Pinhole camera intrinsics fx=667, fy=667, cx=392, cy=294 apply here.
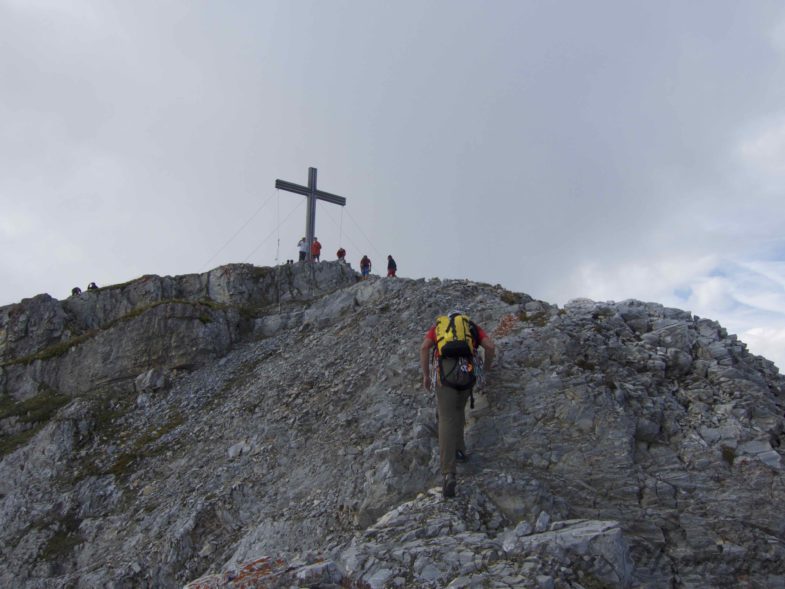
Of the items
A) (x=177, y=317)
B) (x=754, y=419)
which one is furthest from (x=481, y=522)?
(x=177, y=317)

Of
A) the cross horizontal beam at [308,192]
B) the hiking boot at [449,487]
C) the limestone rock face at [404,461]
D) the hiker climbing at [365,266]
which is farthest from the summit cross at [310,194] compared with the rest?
the hiking boot at [449,487]

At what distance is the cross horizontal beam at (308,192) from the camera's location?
34.2 meters

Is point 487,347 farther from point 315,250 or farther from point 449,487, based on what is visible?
point 315,250

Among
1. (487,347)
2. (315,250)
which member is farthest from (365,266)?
(487,347)

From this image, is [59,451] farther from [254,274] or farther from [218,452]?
[254,274]

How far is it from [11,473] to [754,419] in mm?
20311

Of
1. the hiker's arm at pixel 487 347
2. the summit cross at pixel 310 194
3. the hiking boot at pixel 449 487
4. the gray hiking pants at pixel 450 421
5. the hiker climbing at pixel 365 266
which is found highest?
the summit cross at pixel 310 194

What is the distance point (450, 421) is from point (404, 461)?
55.8 inches

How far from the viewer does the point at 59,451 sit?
2030 centimetres

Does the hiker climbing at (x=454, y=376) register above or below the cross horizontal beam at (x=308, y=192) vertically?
below

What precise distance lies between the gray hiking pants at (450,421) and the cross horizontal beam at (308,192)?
23.7 metres

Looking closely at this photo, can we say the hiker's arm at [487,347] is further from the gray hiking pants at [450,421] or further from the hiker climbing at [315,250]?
the hiker climbing at [315,250]

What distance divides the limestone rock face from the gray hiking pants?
596 millimetres

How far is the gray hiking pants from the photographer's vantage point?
472 inches
